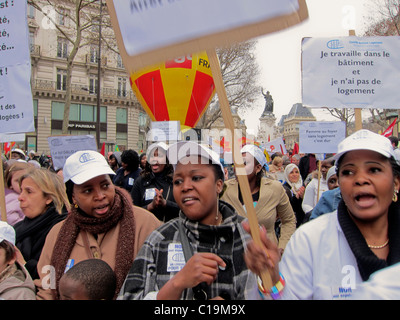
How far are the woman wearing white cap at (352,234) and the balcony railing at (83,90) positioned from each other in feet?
128

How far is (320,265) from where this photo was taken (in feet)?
5.23

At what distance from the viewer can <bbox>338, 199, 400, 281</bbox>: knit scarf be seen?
1.50 m

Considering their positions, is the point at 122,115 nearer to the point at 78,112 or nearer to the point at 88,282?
the point at 78,112

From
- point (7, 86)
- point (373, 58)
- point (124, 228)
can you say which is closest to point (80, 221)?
point (124, 228)

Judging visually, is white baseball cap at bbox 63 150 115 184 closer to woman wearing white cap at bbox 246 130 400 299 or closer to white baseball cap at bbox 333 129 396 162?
woman wearing white cap at bbox 246 130 400 299

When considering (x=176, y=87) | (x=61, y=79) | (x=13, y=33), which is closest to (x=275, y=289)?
(x=13, y=33)

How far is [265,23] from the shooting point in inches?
58.9

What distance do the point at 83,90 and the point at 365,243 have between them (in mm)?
45628

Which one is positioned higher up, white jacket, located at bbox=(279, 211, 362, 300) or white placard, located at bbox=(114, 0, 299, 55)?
white placard, located at bbox=(114, 0, 299, 55)

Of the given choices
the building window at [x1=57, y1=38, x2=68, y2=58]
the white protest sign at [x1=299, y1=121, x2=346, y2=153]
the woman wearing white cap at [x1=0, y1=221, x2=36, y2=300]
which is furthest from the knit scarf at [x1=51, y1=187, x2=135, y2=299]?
the building window at [x1=57, y1=38, x2=68, y2=58]

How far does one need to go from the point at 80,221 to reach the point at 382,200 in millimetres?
1744

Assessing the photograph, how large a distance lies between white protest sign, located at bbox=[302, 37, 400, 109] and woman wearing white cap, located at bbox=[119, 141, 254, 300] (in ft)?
5.86

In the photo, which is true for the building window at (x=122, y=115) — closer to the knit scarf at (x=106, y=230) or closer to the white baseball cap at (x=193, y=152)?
the knit scarf at (x=106, y=230)

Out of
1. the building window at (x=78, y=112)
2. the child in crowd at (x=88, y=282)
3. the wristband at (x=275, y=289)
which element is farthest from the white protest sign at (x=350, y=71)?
the building window at (x=78, y=112)
